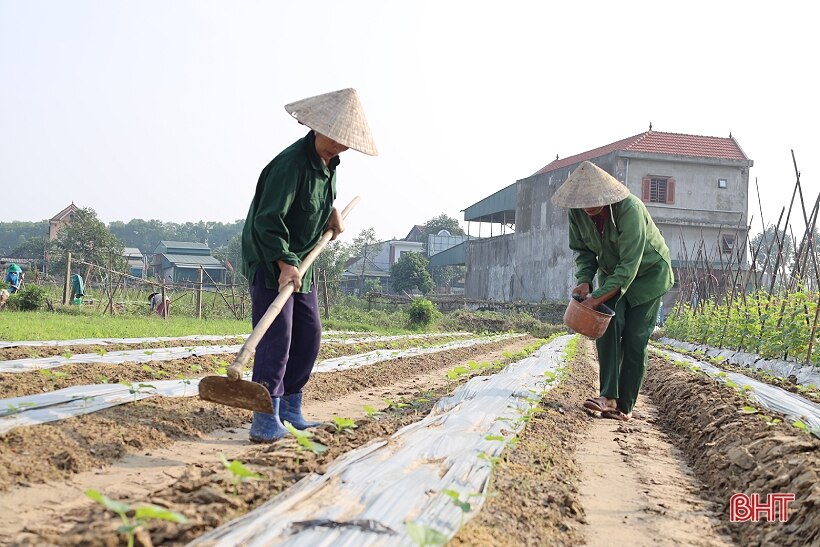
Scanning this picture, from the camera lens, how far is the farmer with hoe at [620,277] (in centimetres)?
483

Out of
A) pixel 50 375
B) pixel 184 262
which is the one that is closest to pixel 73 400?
pixel 50 375

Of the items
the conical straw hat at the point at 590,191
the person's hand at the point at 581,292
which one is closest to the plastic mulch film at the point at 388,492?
the person's hand at the point at 581,292

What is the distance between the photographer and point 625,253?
191 inches

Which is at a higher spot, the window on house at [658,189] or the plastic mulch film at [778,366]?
the window on house at [658,189]

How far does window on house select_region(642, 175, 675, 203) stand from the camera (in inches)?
1056

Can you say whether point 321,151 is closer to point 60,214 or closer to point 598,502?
point 598,502

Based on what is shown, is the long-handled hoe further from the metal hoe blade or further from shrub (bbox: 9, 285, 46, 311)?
shrub (bbox: 9, 285, 46, 311)

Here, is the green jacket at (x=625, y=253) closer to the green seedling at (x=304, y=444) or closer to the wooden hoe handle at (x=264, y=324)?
the wooden hoe handle at (x=264, y=324)

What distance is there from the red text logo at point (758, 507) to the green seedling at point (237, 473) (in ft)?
5.62

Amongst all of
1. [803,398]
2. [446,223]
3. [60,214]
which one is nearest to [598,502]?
[803,398]

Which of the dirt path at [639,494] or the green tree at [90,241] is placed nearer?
the dirt path at [639,494]

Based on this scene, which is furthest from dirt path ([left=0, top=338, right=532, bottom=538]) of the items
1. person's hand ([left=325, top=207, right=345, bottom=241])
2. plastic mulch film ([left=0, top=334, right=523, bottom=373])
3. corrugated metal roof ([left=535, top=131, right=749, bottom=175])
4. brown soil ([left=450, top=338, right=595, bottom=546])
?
corrugated metal roof ([left=535, top=131, right=749, bottom=175])

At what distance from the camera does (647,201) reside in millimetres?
26703

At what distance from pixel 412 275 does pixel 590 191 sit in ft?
124
